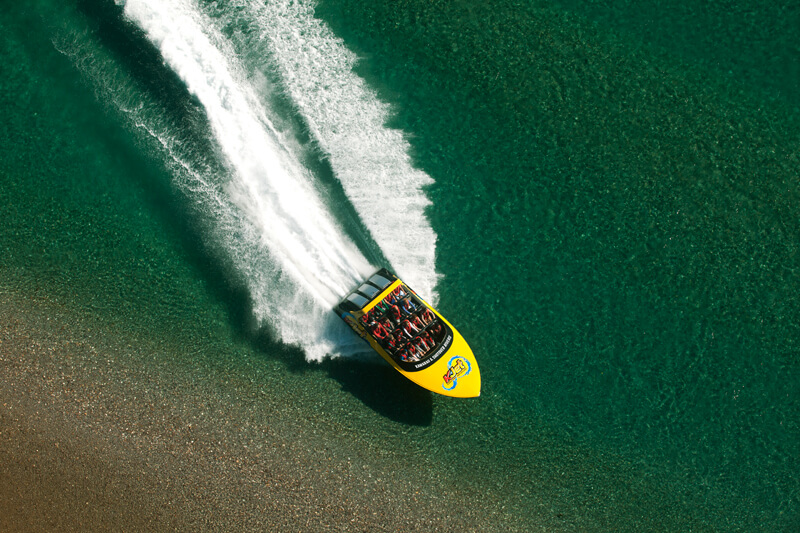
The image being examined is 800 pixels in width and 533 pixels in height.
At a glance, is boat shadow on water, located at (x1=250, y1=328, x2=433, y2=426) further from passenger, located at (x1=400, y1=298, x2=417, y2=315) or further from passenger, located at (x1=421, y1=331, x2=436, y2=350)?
passenger, located at (x1=400, y1=298, x2=417, y2=315)

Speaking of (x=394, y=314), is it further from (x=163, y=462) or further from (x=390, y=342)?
(x=163, y=462)

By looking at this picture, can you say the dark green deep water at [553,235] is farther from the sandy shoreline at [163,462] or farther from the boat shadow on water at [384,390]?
the sandy shoreline at [163,462]

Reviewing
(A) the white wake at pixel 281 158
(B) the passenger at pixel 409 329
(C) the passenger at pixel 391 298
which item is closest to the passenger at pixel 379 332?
(B) the passenger at pixel 409 329

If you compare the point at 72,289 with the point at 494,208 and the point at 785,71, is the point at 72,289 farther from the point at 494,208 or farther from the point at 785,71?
the point at 785,71

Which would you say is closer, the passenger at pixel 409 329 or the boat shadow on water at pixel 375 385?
the passenger at pixel 409 329

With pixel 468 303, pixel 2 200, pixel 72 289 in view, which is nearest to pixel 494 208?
pixel 468 303

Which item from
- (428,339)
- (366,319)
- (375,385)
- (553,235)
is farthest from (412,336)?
(553,235)
